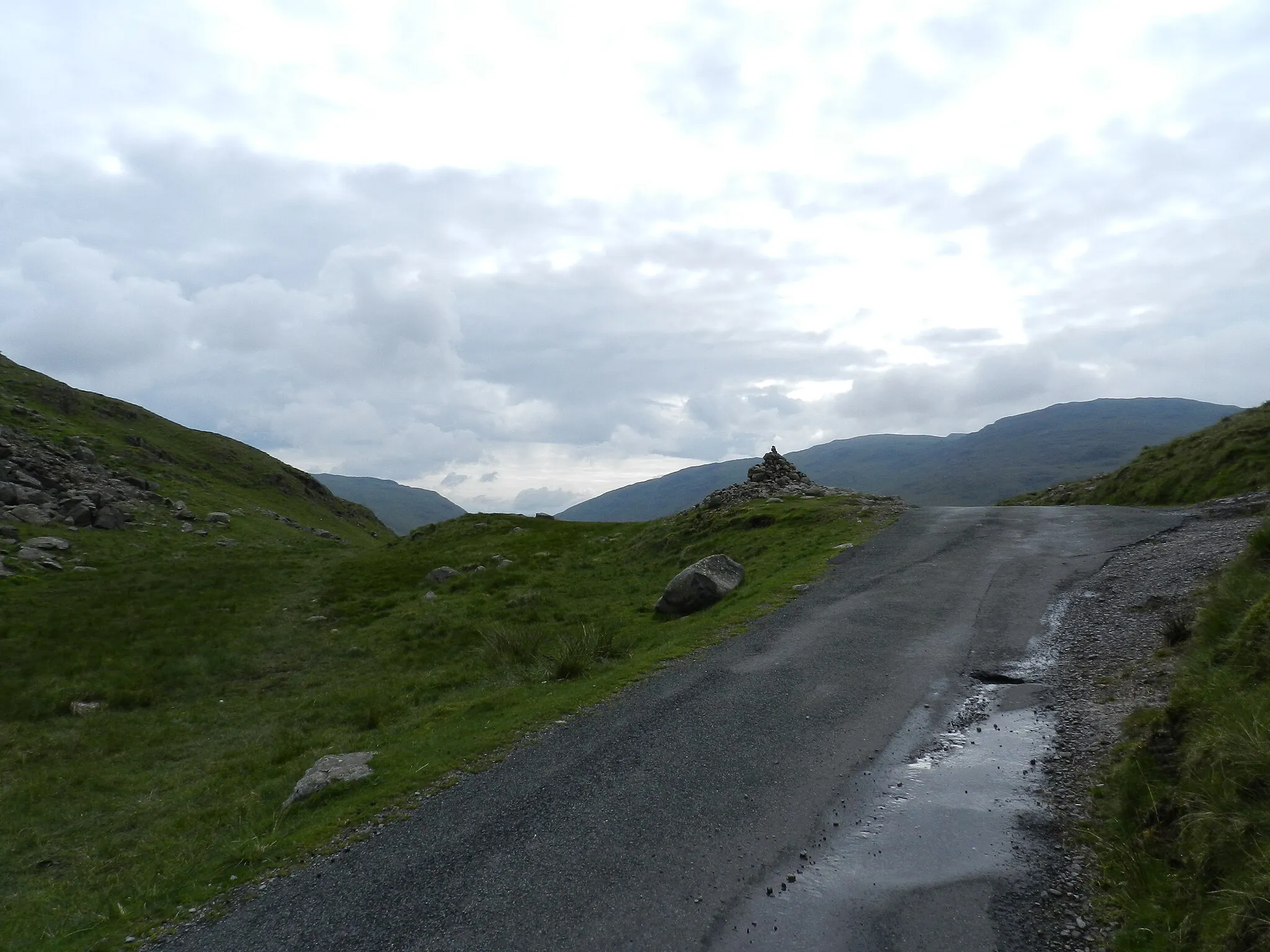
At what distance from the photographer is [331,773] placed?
1255cm

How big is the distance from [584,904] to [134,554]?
160 feet

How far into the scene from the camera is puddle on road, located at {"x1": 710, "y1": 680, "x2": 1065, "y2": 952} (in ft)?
21.9

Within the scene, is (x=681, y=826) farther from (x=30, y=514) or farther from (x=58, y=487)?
(x=58, y=487)

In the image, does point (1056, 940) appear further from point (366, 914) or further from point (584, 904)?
point (366, 914)

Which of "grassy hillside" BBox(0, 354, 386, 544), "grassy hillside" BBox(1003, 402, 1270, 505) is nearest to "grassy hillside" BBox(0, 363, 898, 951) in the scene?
"grassy hillside" BBox(1003, 402, 1270, 505)

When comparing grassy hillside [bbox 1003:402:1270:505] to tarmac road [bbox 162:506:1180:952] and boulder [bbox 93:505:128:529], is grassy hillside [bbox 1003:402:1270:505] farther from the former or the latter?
boulder [bbox 93:505:128:529]

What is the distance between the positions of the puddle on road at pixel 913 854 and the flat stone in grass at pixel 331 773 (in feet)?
27.6

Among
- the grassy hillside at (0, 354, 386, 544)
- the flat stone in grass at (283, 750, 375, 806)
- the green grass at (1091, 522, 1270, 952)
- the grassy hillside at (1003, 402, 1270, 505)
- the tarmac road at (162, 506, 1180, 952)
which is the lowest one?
the flat stone in grass at (283, 750, 375, 806)

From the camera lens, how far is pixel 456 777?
11.6m

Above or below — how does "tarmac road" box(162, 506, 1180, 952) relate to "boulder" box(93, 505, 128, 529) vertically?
below

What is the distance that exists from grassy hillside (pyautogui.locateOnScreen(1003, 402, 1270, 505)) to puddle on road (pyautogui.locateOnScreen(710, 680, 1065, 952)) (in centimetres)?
3021

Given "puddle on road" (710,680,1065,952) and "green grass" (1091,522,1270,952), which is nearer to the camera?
"green grass" (1091,522,1270,952)

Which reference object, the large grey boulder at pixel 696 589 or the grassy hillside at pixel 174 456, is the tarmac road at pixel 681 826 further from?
the grassy hillside at pixel 174 456

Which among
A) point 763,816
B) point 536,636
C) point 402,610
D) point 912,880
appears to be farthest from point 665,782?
point 402,610
